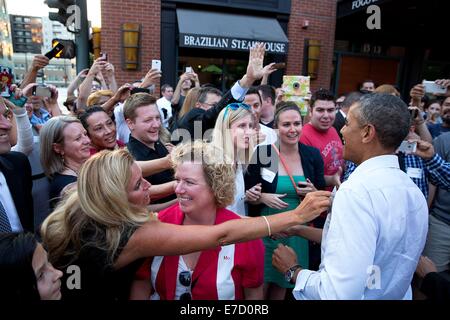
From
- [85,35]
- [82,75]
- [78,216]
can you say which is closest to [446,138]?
[78,216]

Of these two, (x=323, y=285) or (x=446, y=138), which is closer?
(x=323, y=285)

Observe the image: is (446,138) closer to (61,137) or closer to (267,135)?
(267,135)

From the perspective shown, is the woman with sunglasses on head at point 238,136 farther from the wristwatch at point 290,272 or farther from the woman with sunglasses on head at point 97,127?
the woman with sunglasses on head at point 97,127

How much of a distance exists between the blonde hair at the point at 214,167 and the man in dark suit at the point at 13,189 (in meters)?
1.08

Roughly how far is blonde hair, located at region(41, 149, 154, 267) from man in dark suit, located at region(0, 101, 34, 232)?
2.17ft

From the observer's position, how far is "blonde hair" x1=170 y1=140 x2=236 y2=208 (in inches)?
70.6

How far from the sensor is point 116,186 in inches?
59.2

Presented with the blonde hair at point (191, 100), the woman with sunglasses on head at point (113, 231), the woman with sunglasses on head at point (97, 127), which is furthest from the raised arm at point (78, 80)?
the woman with sunglasses on head at point (113, 231)

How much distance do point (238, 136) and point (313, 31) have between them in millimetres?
7392

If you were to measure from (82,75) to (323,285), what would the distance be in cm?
412

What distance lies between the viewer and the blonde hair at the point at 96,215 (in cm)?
144

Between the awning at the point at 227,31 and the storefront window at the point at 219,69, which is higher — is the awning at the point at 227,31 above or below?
above

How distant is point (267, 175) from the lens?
252cm

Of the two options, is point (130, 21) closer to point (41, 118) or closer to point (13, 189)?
point (41, 118)
